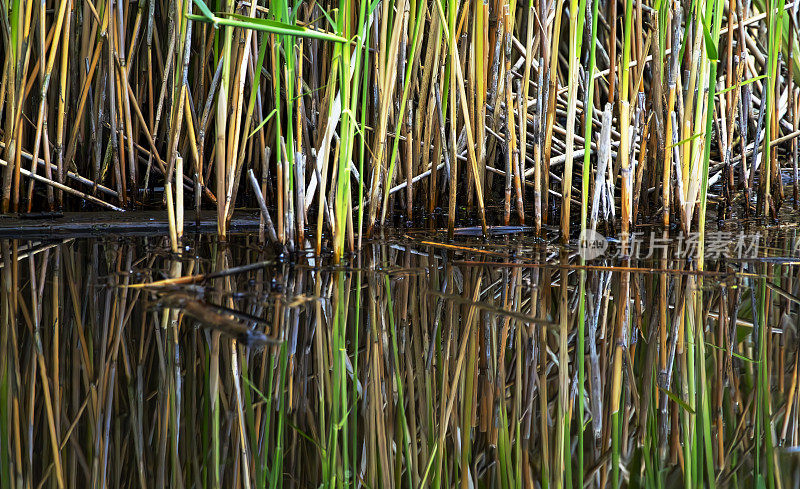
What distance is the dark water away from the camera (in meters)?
0.93

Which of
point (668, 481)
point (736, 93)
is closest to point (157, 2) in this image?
point (736, 93)

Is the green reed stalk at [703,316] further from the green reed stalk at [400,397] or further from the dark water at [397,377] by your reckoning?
the green reed stalk at [400,397]

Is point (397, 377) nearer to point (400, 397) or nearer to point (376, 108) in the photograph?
point (400, 397)

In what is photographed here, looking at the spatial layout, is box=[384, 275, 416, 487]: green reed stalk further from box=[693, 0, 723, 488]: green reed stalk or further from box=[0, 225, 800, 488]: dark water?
box=[693, 0, 723, 488]: green reed stalk

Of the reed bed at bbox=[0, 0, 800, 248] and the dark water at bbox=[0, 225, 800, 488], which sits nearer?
the dark water at bbox=[0, 225, 800, 488]

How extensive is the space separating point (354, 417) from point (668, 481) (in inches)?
15.0

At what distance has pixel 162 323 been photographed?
1.30m

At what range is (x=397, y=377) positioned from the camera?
1156 millimetres

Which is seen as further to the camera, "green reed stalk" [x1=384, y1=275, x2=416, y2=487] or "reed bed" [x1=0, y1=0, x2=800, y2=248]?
"reed bed" [x1=0, y1=0, x2=800, y2=248]

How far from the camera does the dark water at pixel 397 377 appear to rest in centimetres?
93

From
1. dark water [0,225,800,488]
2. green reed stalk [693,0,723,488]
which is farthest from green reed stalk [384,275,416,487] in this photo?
green reed stalk [693,0,723,488]

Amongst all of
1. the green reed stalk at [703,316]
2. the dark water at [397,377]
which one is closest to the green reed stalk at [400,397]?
the dark water at [397,377]

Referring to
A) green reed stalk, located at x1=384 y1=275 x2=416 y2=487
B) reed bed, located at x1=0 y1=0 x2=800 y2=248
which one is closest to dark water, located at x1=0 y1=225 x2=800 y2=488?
green reed stalk, located at x1=384 y1=275 x2=416 y2=487

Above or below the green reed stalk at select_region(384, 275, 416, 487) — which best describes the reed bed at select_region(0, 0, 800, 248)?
above
